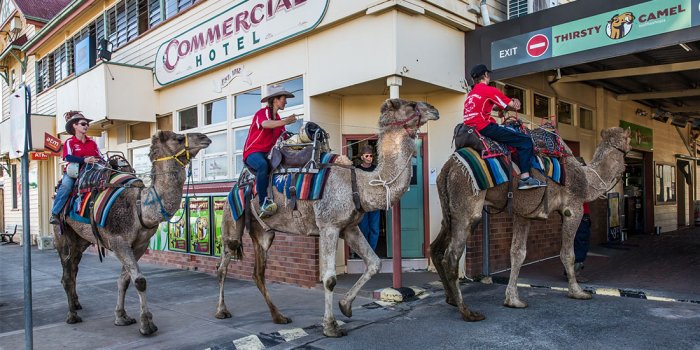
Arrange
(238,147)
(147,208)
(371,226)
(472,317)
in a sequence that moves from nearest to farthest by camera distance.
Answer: (472,317)
(147,208)
(371,226)
(238,147)

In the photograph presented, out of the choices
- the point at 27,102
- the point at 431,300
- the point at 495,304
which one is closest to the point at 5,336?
the point at 27,102

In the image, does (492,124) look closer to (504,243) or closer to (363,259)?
(363,259)

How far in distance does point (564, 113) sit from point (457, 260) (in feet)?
22.5

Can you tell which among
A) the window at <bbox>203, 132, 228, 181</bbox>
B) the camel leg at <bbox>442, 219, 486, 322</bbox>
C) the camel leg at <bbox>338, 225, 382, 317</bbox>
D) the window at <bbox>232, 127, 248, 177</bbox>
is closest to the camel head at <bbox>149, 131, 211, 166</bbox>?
the camel leg at <bbox>338, 225, 382, 317</bbox>

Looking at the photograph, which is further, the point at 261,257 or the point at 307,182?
the point at 261,257

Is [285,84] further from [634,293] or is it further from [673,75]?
[673,75]

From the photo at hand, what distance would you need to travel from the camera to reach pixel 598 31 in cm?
694

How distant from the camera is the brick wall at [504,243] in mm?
8445

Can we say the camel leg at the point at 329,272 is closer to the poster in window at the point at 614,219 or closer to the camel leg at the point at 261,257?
the camel leg at the point at 261,257

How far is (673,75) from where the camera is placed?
422 inches

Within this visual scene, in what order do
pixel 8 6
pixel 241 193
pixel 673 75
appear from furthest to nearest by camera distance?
pixel 8 6 → pixel 673 75 → pixel 241 193

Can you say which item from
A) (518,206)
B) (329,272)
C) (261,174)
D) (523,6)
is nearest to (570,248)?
(518,206)

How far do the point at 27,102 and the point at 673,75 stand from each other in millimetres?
11637

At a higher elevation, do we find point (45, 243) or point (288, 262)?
point (288, 262)
